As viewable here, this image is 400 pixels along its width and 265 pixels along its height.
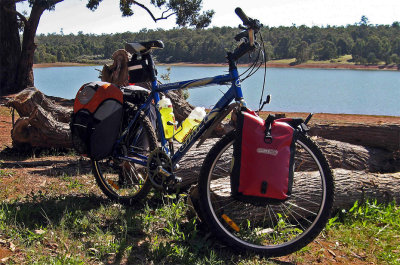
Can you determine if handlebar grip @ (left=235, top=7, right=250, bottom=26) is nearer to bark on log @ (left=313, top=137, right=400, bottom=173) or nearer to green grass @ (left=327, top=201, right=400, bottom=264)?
green grass @ (left=327, top=201, right=400, bottom=264)

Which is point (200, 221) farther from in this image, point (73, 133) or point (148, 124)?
point (73, 133)

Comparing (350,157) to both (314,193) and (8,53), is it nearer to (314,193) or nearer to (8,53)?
(314,193)

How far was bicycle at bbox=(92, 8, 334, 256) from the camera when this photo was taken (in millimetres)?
2945

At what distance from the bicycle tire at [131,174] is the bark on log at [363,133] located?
9.49ft

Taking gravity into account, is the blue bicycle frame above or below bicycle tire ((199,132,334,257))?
above

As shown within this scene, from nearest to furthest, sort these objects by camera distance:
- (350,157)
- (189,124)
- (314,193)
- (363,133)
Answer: (314,193) < (189,124) < (350,157) < (363,133)

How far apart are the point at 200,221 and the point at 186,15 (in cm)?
1238

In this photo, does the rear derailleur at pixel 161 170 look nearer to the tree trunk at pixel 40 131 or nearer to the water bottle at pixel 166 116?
the water bottle at pixel 166 116

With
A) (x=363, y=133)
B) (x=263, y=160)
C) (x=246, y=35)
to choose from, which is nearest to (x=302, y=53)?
(x=363, y=133)

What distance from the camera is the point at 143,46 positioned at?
3791 mm

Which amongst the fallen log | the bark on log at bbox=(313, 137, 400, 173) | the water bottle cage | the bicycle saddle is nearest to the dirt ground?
the fallen log

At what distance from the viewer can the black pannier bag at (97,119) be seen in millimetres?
3703

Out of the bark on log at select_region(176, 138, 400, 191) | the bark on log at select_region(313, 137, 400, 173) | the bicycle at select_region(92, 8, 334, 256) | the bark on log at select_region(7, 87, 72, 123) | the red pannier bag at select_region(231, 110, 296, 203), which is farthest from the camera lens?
the bark on log at select_region(7, 87, 72, 123)

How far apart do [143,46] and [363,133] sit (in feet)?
11.3
